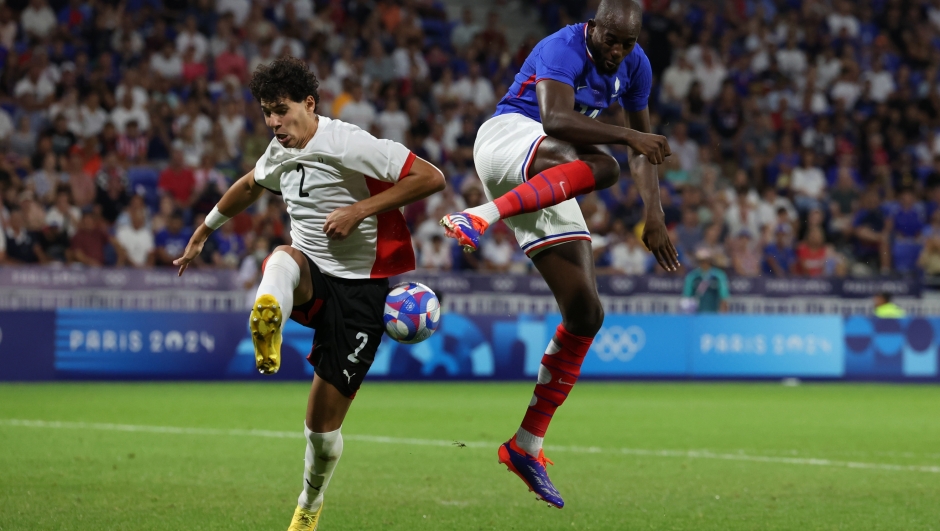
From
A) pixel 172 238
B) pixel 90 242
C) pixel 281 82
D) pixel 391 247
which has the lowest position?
pixel 90 242

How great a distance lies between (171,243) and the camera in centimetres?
1709

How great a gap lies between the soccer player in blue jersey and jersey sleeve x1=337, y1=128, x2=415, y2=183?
41 centimetres

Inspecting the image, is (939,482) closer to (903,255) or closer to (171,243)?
(171,243)

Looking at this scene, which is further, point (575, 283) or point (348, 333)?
point (575, 283)

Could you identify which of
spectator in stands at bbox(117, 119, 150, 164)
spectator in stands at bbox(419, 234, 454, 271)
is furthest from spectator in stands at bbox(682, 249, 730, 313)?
spectator in stands at bbox(117, 119, 150, 164)

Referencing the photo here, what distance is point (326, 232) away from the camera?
557cm

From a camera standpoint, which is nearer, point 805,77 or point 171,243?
point 171,243

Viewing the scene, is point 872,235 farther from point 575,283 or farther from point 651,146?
point 651,146

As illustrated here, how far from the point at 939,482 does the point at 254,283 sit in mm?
10531

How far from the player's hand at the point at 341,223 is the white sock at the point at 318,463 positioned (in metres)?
1.00

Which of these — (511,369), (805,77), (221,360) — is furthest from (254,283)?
(805,77)

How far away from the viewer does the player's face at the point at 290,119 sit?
568 cm

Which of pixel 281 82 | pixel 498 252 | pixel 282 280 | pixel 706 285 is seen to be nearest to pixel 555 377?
pixel 282 280

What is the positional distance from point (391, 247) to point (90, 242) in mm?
11829
